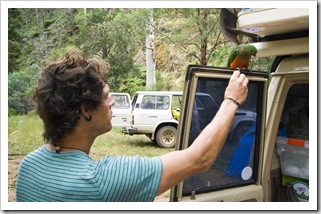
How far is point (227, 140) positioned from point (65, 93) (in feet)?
3.41

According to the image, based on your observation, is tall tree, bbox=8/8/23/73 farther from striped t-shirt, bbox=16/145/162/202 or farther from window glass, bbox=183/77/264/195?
striped t-shirt, bbox=16/145/162/202

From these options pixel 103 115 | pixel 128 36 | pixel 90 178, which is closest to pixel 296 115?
pixel 103 115

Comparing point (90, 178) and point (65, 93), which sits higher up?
point (65, 93)

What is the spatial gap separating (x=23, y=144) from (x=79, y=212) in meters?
6.48

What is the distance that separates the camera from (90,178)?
39.6 inches

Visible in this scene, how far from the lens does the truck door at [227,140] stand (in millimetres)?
1518

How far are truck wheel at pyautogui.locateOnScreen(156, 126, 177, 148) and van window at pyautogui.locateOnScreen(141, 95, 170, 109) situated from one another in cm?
60

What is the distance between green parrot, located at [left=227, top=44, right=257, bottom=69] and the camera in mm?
1819

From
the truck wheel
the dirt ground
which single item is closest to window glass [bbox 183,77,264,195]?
the dirt ground

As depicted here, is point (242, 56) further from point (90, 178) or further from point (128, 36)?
point (128, 36)

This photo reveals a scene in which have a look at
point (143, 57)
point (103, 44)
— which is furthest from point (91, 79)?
point (143, 57)

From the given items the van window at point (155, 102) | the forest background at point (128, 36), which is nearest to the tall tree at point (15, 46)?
the forest background at point (128, 36)

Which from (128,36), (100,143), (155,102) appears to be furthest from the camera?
(128,36)

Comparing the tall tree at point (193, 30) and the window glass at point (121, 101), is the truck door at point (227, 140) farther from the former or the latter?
the window glass at point (121, 101)
